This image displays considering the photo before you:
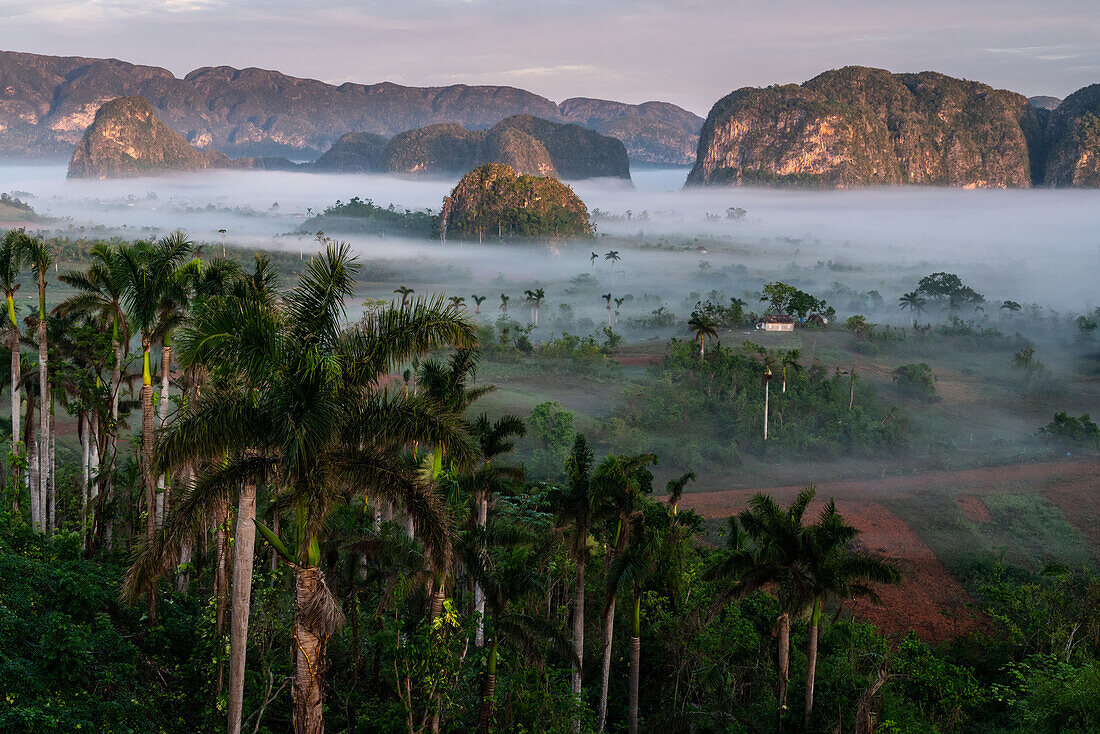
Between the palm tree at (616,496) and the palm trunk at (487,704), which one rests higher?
the palm tree at (616,496)

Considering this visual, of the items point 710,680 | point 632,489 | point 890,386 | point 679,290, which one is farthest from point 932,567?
point 679,290

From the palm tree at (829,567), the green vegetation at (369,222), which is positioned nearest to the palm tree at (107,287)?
the palm tree at (829,567)

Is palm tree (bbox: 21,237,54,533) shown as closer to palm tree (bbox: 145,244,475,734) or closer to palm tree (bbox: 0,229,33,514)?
palm tree (bbox: 0,229,33,514)

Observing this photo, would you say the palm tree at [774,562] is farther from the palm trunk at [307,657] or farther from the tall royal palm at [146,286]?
the tall royal palm at [146,286]

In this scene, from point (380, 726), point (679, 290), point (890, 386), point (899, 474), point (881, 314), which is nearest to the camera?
point (380, 726)

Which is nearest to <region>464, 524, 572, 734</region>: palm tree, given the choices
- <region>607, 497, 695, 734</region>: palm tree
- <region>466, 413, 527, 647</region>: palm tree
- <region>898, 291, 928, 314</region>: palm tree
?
<region>607, 497, 695, 734</region>: palm tree

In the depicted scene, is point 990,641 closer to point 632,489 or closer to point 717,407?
point 632,489

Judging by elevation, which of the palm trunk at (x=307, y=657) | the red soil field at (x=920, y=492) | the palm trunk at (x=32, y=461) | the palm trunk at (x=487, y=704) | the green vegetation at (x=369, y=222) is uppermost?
the green vegetation at (x=369, y=222)

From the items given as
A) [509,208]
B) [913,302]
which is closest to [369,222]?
[509,208]

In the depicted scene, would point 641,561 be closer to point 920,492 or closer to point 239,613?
point 239,613
